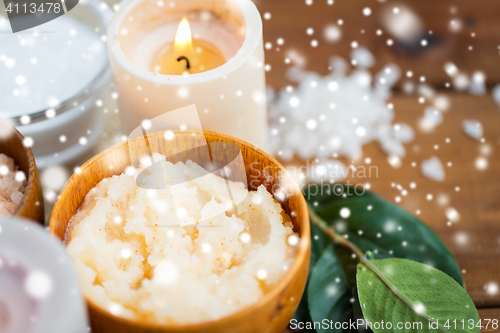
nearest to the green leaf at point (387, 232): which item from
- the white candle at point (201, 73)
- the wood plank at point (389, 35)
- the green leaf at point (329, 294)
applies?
the green leaf at point (329, 294)

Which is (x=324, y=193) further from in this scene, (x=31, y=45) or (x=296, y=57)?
(x=31, y=45)

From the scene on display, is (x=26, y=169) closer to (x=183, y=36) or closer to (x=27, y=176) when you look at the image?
(x=27, y=176)

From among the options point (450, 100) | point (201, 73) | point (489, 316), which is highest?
point (201, 73)

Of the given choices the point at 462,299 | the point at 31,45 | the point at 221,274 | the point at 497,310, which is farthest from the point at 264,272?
the point at 31,45

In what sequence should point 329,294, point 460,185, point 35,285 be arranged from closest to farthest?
point 35,285, point 329,294, point 460,185

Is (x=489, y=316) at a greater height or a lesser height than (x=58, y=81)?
lesser

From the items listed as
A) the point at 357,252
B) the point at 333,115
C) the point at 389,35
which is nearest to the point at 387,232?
the point at 357,252

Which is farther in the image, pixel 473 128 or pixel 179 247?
pixel 473 128
